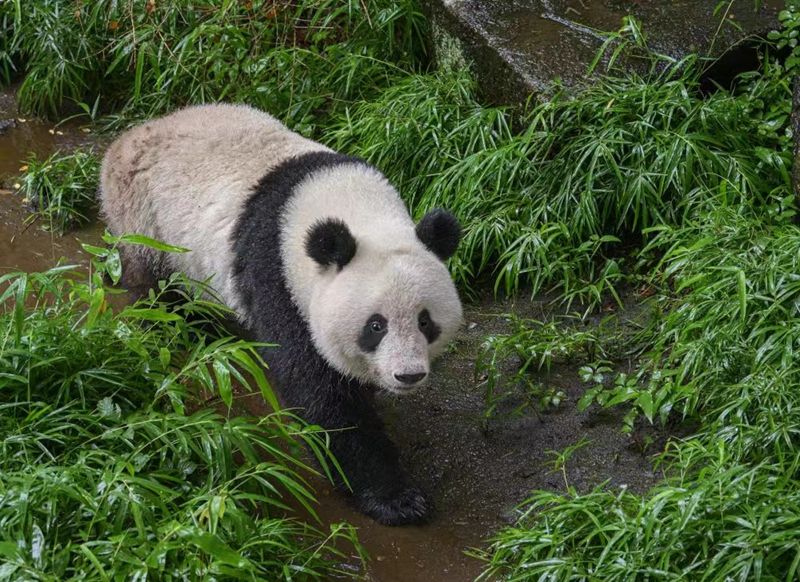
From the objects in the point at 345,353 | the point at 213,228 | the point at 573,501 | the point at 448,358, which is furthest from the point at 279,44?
the point at 573,501

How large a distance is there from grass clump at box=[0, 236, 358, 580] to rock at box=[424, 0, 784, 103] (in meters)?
2.73

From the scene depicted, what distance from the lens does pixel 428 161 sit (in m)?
6.49

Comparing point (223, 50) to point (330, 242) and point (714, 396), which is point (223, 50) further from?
point (714, 396)

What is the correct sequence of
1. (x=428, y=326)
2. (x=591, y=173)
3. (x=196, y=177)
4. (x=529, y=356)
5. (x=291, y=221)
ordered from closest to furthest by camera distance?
(x=428, y=326) < (x=291, y=221) < (x=529, y=356) < (x=196, y=177) < (x=591, y=173)

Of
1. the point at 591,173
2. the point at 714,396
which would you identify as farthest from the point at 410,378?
the point at 591,173

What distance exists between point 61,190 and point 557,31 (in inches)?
128

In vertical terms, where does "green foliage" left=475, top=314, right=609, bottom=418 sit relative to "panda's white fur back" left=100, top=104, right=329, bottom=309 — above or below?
below

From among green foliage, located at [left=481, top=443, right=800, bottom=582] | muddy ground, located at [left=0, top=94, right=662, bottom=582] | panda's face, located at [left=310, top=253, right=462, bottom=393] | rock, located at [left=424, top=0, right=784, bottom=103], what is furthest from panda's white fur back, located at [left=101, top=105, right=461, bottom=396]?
rock, located at [left=424, top=0, right=784, bottom=103]

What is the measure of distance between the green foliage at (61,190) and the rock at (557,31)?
244cm

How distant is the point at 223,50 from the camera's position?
739cm

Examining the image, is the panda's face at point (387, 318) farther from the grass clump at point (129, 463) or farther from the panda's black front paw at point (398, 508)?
the panda's black front paw at point (398, 508)

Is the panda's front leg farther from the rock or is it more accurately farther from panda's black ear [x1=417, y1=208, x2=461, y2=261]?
the rock

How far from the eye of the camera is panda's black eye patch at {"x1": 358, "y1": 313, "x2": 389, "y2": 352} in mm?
4625

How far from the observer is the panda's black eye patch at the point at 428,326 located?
470 centimetres
